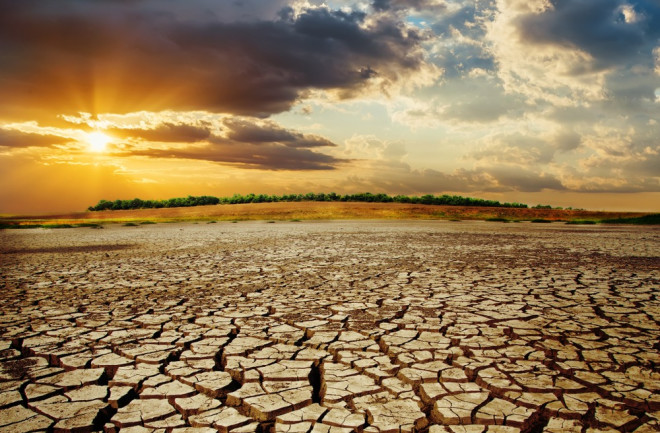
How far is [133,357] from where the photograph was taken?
2812mm

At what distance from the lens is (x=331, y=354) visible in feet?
9.30

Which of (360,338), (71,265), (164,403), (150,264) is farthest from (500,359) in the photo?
(71,265)

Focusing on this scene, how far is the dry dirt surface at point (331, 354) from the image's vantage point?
2029 millimetres

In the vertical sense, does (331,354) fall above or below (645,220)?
below

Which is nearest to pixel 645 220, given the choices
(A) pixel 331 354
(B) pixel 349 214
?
(B) pixel 349 214

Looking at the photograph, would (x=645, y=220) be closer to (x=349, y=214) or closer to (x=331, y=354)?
(x=349, y=214)

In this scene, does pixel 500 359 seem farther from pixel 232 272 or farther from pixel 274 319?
pixel 232 272

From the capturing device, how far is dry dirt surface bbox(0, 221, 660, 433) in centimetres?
203

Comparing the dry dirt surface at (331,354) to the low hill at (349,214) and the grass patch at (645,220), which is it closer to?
the grass patch at (645,220)

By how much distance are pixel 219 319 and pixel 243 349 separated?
2.85 feet

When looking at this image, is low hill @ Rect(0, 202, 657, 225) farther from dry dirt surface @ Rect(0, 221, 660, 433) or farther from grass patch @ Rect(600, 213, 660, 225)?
dry dirt surface @ Rect(0, 221, 660, 433)

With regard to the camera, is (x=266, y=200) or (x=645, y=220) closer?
(x=645, y=220)

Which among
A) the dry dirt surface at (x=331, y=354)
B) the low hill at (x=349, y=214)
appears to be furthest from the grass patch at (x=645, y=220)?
the dry dirt surface at (x=331, y=354)

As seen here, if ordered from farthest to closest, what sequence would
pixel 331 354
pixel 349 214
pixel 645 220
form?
pixel 349 214 → pixel 645 220 → pixel 331 354
